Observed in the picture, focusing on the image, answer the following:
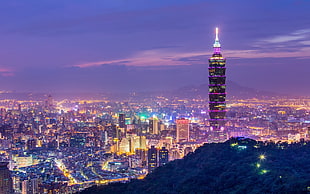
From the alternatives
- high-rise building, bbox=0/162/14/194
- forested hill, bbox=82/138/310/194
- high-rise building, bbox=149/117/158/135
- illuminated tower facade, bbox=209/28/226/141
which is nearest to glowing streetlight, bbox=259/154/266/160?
forested hill, bbox=82/138/310/194

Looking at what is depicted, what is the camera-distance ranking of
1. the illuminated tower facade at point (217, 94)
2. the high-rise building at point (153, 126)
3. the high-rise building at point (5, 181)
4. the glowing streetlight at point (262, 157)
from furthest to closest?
the high-rise building at point (153, 126), the illuminated tower facade at point (217, 94), the high-rise building at point (5, 181), the glowing streetlight at point (262, 157)

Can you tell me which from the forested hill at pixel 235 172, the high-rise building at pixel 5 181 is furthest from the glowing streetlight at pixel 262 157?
the high-rise building at pixel 5 181

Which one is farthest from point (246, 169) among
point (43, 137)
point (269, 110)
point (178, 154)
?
point (269, 110)

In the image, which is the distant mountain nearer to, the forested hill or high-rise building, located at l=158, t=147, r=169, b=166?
high-rise building, located at l=158, t=147, r=169, b=166

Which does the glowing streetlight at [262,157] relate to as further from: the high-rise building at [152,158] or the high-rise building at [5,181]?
the high-rise building at [5,181]

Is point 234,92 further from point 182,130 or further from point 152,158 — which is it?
point 152,158

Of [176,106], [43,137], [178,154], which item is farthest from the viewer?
[176,106]

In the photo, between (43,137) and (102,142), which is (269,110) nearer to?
(102,142)
